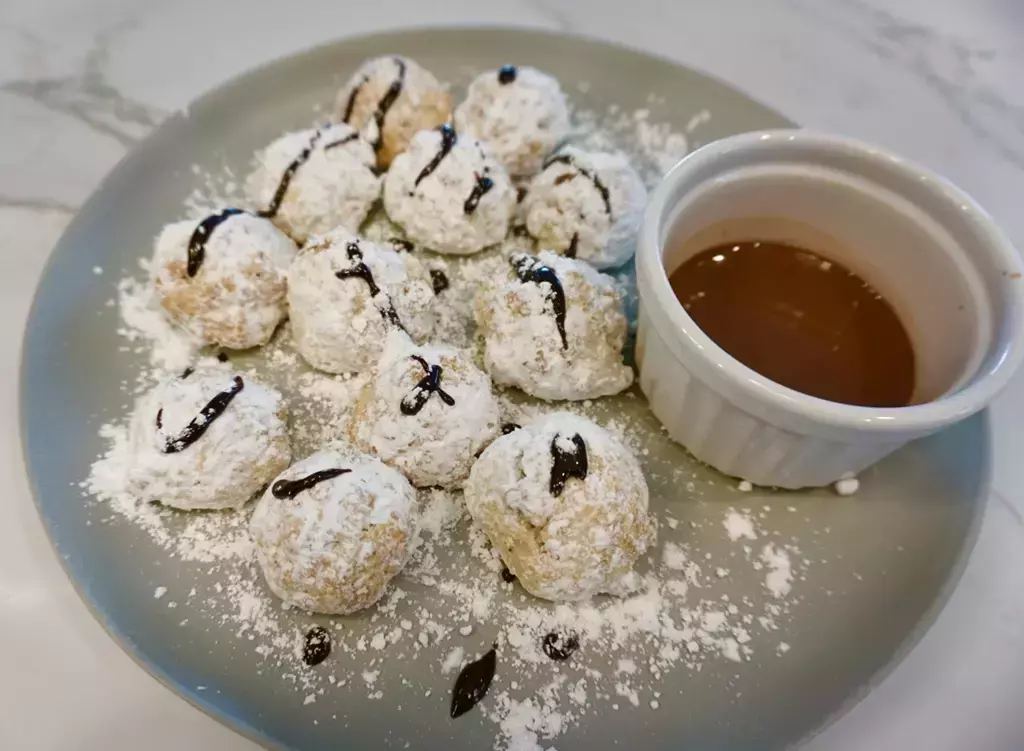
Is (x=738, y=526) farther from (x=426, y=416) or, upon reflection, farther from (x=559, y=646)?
(x=426, y=416)

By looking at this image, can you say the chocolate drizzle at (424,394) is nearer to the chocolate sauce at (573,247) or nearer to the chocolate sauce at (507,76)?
the chocolate sauce at (573,247)

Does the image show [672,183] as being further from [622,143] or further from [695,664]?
[695,664]

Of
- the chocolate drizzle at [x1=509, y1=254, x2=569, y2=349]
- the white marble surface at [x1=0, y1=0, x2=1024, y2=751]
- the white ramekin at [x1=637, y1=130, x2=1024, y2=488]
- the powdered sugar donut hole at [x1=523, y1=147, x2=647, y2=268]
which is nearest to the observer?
the white ramekin at [x1=637, y1=130, x2=1024, y2=488]

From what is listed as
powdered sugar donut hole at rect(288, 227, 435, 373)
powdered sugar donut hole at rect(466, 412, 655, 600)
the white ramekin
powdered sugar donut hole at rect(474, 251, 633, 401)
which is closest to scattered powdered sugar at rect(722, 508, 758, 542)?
the white ramekin

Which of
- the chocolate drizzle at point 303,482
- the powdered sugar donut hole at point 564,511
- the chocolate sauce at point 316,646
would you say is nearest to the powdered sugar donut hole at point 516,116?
the powdered sugar donut hole at point 564,511

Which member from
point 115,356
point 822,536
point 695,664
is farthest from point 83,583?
point 822,536

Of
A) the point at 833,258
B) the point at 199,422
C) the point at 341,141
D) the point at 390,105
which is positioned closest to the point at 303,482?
the point at 199,422

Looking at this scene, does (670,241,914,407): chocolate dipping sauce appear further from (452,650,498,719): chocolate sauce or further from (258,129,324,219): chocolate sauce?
(258,129,324,219): chocolate sauce
